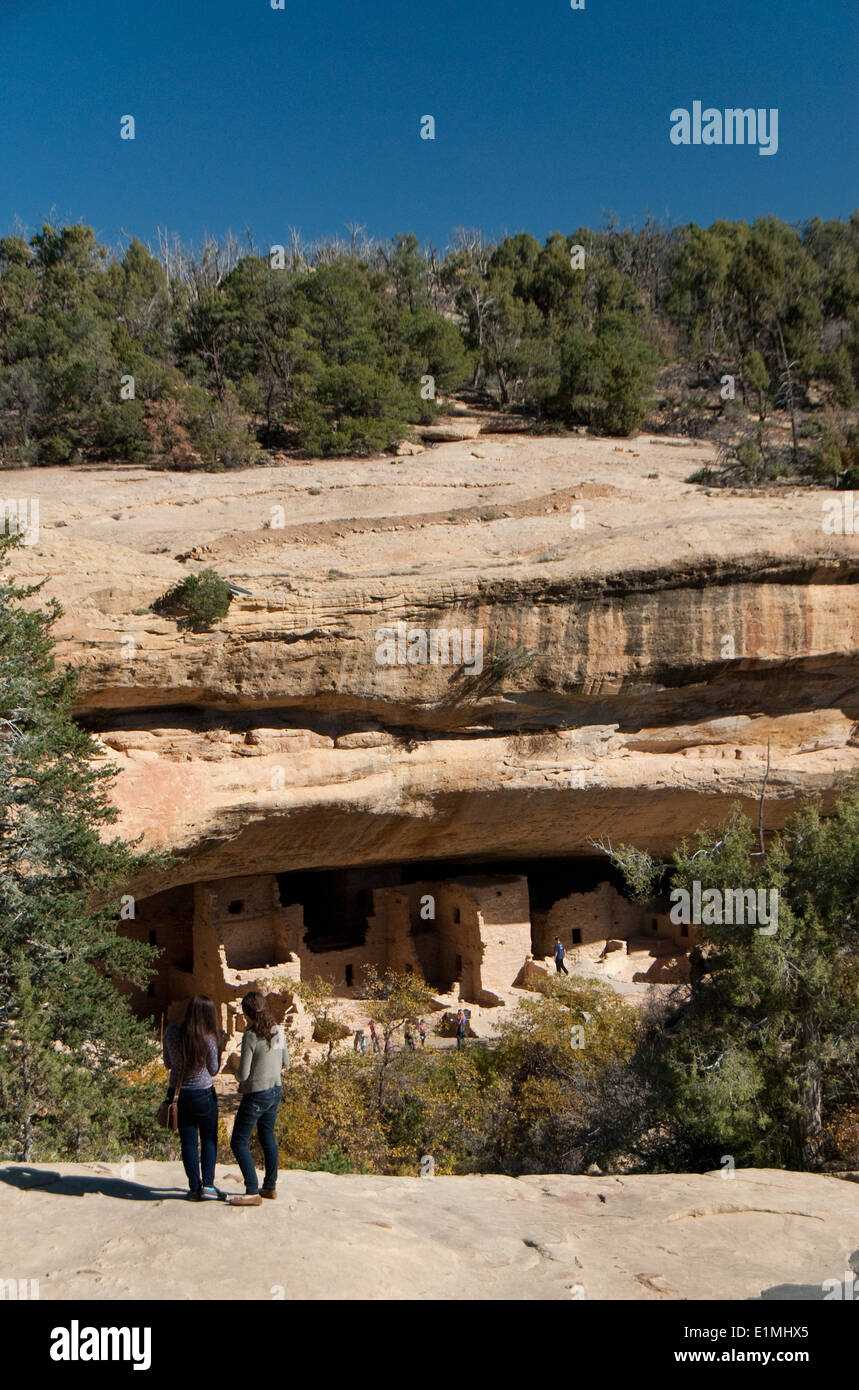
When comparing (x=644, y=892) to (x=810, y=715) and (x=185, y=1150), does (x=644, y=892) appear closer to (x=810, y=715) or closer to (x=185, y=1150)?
(x=810, y=715)

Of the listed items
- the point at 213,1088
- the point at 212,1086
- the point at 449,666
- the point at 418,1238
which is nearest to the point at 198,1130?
the point at 213,1088

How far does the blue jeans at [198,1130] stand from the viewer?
19.0 feet

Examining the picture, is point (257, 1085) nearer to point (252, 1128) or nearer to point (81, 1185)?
point (252, 1128)

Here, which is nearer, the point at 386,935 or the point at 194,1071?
the point at 194,1071

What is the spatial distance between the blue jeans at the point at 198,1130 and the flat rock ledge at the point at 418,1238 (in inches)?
6.1

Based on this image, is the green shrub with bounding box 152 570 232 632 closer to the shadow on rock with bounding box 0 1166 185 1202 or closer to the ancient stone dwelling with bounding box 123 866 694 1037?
the ancient stone dwelling with bounding box 123 866 694 1037

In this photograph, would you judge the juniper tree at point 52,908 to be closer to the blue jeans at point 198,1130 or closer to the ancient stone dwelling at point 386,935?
the blue jeans at point 198,1130

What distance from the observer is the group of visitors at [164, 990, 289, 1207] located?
5766 mm

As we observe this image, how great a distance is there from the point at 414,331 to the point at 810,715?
14050mm

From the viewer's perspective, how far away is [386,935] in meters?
16.2

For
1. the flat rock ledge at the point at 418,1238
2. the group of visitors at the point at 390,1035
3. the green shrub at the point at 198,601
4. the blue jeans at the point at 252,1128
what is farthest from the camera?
the group of visitors at the point at 390,1035

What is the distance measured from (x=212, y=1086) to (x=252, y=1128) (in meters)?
0.33

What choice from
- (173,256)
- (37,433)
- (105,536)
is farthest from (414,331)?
(173,256)

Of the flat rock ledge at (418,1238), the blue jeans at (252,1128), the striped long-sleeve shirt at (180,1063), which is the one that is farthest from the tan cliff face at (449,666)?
the blue jeans at (252,1128)
